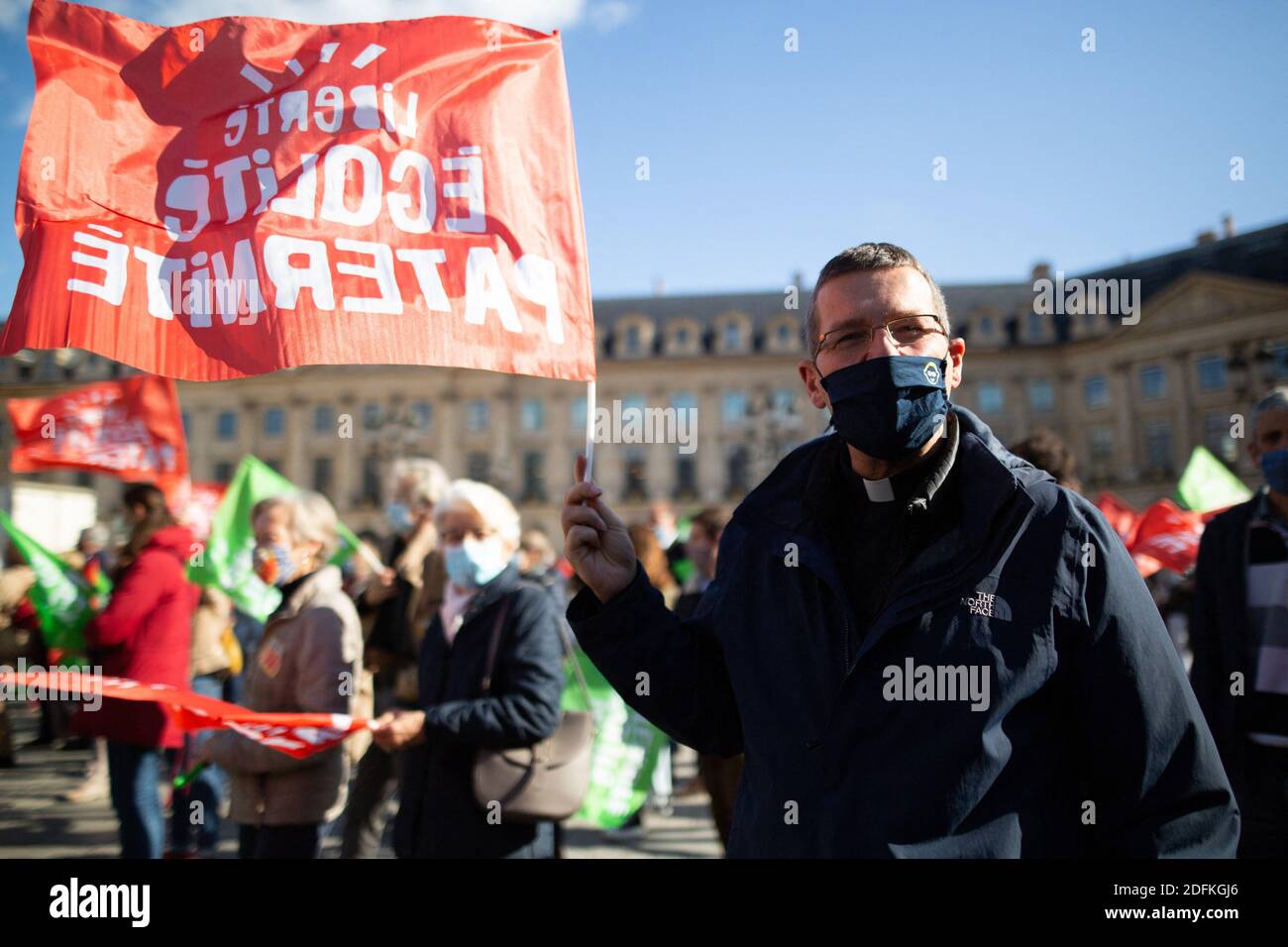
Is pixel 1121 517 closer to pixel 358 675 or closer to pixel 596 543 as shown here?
pixel 358 675

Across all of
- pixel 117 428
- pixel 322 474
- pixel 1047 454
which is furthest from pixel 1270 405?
pixel 322 474

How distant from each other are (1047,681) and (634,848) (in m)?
5.30

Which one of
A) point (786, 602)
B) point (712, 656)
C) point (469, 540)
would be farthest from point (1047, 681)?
point (469, 540)

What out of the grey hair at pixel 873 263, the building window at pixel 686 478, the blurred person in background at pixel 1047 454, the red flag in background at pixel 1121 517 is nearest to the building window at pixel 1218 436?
the building window at pixel 686 478

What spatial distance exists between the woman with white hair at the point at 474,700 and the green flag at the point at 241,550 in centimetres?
304

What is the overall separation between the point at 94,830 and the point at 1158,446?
183 feet

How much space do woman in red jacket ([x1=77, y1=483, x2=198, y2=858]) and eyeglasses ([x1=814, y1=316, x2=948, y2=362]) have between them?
3.60 meters

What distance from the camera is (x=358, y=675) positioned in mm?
3809

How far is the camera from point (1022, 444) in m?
4.27

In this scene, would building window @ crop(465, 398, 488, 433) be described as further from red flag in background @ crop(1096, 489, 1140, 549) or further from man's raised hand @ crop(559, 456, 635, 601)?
man's raised hand @ crop(559, 456, 635, 601)

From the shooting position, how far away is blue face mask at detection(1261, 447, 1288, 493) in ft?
10.2

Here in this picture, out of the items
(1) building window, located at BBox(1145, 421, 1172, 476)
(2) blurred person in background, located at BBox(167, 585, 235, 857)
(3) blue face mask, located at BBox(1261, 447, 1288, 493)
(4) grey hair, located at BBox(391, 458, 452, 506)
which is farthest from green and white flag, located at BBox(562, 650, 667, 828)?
(1) building window, located at BBox(1145, 421, 1172, 476)
